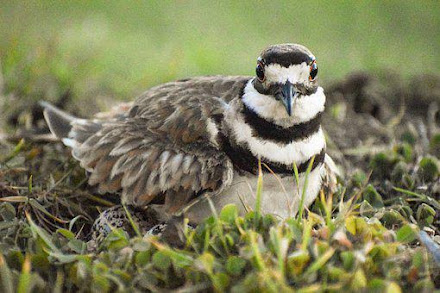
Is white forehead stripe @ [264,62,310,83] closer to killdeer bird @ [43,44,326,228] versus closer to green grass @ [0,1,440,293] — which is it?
killdeer bird @ [43,44,326,228]

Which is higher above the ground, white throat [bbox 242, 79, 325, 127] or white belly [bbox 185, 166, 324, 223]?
white throat [bbox 242, 79, 325, 127]

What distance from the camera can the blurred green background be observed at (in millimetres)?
6004

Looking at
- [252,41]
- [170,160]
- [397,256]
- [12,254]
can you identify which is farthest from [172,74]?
[397,256]

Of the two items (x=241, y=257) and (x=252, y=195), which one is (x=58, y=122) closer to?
(x=252, y=195)

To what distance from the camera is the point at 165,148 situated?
3936 millimetres

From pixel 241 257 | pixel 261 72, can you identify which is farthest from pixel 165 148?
pixel 241 257

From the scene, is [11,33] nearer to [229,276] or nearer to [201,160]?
[201,160]

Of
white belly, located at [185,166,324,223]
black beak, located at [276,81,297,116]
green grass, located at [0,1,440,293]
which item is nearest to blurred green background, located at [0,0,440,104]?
green grass, located at [0,1,440,293]

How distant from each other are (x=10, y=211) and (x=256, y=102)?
1.50 metres

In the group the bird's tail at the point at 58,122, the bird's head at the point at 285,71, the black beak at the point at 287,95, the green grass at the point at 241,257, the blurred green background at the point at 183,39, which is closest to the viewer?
the green grass at the point at 241,257

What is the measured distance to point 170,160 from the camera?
12.7 feet

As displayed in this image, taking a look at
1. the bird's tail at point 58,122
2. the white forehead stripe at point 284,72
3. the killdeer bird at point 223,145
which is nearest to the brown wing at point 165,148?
the killdeer bird at point 223,145

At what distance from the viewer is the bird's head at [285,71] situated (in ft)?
11.5

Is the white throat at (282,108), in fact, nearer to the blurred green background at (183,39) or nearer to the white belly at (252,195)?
the white belly at (252,195)
